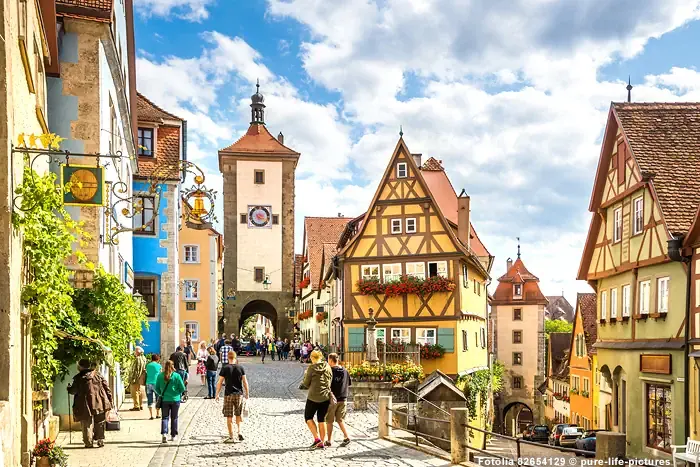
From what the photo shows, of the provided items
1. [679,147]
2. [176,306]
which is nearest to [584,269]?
[679,147]

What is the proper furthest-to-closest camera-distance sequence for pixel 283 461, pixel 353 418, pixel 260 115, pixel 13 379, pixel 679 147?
pixel 260 115, pixel 679 147, pixel 353 418, pixel 283 461, pixel 13 379

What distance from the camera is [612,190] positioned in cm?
2541

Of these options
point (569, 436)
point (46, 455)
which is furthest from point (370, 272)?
point (46, 455)

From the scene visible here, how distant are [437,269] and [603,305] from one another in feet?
22.9

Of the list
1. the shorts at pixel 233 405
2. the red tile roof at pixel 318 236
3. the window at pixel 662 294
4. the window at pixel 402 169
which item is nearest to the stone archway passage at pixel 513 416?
the red tile roof at pixel 318 236

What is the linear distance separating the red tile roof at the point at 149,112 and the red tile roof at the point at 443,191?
46.5 feet

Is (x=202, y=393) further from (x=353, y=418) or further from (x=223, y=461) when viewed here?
(x=223, y=461)

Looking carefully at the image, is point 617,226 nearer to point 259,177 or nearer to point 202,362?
point 202,362

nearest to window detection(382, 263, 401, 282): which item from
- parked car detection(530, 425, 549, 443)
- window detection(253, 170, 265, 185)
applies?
parked car detection(530, 425, 549, 443)

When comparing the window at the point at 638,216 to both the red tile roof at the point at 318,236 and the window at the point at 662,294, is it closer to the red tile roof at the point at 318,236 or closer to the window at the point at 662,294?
the window at the point at 662,294

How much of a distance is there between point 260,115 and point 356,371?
1720 inches

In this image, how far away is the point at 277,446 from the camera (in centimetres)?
1438

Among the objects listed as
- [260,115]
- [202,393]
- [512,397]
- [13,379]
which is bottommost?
[512,397]

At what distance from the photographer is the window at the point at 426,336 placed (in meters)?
32.0
